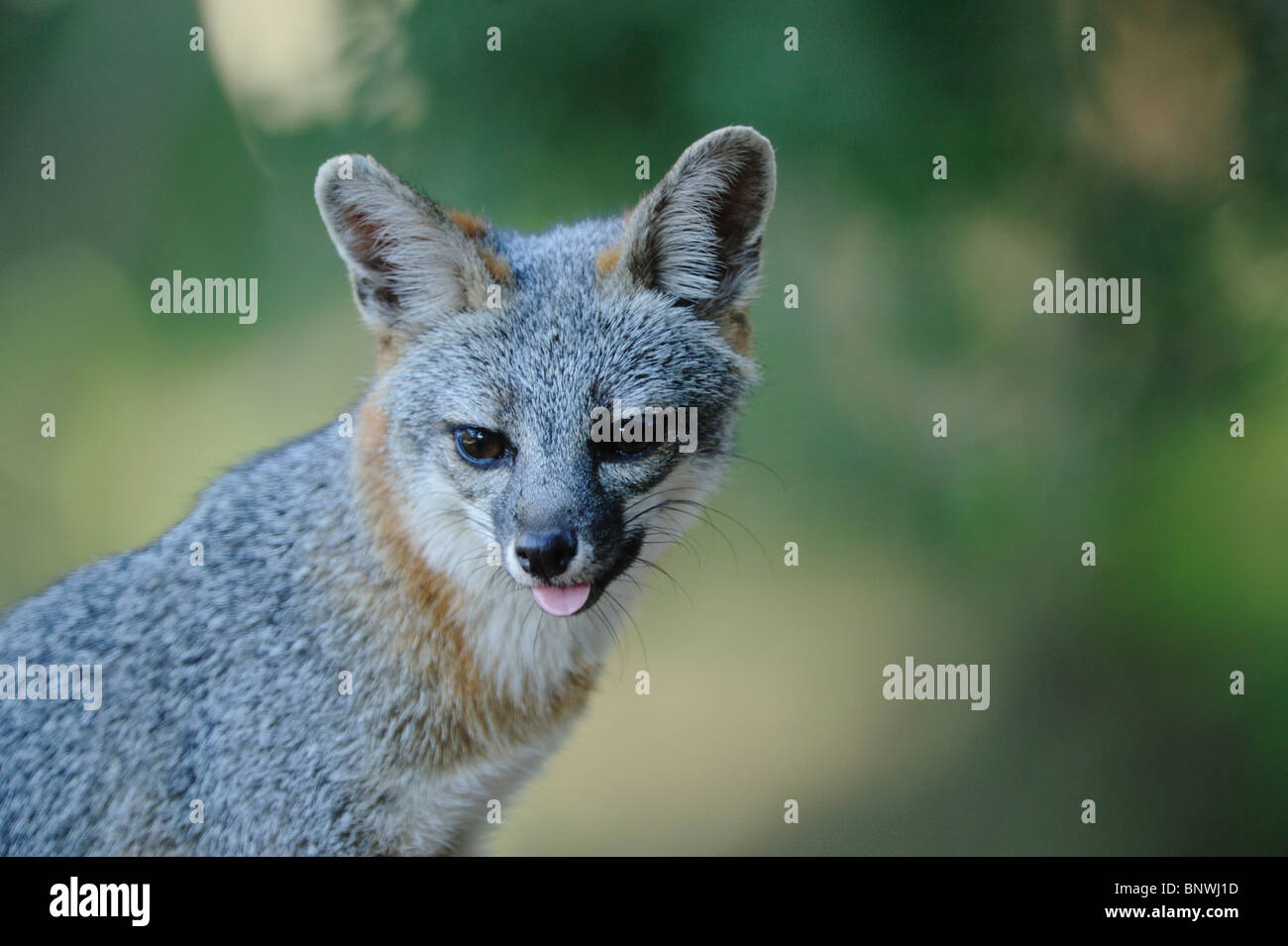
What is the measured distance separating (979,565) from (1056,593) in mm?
299

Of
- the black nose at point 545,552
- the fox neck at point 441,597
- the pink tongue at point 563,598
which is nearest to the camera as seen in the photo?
the black nose at point 545,552

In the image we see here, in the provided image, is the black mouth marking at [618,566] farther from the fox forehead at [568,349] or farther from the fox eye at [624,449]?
the fox forehead at [568,349]

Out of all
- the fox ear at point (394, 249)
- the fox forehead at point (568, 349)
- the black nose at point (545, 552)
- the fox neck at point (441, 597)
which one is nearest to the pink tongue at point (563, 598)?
the black nose at point (545, 552)

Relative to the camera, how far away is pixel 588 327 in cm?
257

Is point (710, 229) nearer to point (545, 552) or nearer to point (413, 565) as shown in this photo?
point (545, 552)

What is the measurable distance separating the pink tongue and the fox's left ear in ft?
2.52

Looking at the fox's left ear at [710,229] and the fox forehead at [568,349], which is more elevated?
the fox's left ear at [710,229]

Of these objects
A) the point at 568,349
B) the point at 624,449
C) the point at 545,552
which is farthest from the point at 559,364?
the point at 545,552

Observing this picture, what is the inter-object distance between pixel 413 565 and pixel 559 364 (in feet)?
2.06

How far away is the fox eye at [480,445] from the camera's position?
248cm

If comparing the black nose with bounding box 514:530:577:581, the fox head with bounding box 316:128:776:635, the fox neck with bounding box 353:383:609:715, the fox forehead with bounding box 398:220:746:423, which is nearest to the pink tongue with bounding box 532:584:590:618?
the fox head with bounding box 316:128:776:635

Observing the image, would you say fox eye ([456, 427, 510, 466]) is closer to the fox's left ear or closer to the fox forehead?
the fox forehead

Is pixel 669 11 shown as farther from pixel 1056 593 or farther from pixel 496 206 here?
pixel 1056 593

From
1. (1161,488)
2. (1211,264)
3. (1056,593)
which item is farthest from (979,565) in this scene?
(1211,264)
